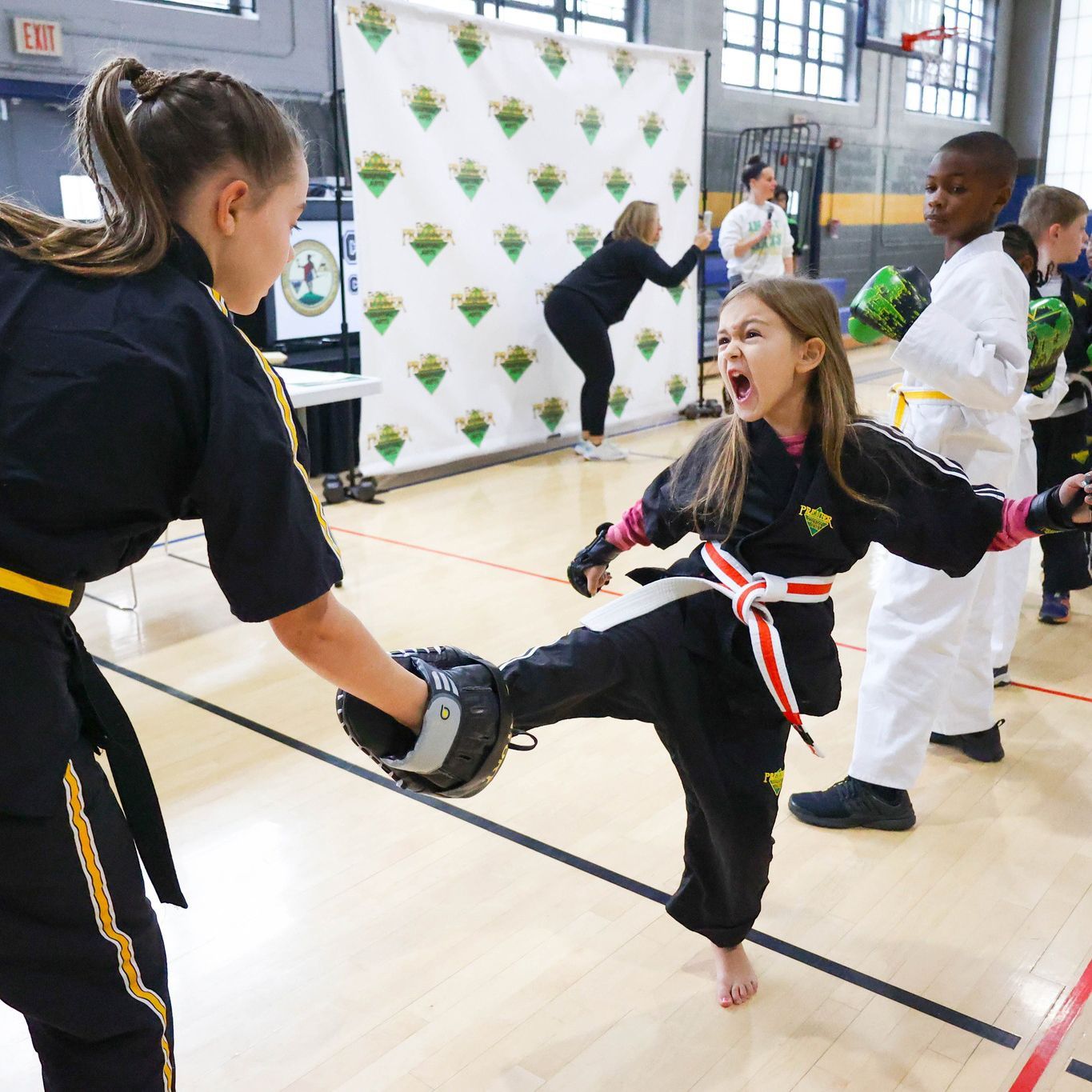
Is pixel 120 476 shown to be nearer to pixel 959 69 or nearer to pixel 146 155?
pixel 146 155

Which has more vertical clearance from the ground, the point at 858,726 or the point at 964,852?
the point at 858,726

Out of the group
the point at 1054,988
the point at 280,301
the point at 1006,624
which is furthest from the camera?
the point at 280,301

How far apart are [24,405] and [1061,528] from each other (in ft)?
4.57

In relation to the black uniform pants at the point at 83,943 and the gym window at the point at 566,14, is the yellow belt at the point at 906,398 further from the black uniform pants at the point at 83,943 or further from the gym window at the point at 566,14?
the gym window at the point at 566,14

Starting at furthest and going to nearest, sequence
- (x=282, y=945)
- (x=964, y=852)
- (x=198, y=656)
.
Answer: (x=198, y=656)
(x=964, y=852)
(x=282, y=945)

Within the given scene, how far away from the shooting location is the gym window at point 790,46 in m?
10.7

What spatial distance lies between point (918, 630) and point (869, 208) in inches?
451

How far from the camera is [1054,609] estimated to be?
3.76 metres

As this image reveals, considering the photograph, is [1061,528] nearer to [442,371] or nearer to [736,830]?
[736,830]

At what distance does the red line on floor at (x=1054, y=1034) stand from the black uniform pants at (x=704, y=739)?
0.45 m

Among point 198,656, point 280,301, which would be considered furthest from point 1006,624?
point 280,301

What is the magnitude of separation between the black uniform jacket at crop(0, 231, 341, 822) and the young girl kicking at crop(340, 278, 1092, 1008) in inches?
28.8

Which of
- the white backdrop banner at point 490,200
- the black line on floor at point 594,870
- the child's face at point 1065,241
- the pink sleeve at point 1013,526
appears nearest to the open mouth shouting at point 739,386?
the pink sleeve at point 1013,526

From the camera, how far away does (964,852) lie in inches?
91.2
